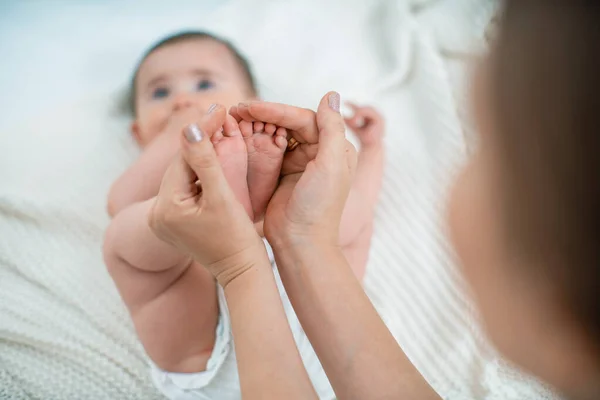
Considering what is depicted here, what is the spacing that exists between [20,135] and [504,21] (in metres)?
1.03

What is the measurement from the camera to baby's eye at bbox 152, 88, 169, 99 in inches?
39.0

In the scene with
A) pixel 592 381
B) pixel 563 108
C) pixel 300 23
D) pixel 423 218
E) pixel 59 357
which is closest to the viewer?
pixel 563 108

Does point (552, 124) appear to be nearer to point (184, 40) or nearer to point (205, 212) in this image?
point (205, 212)

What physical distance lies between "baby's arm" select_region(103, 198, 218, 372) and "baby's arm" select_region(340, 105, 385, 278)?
0.83 ft

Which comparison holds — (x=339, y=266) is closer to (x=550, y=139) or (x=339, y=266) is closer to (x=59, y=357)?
(x=550, y=139)

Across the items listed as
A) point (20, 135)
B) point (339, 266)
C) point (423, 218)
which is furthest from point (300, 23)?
point (339, 266)

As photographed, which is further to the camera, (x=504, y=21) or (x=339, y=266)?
(x=339, y=266)

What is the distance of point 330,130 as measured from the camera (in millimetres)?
587

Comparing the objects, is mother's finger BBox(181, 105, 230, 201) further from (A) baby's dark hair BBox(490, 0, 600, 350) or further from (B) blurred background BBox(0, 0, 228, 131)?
(B) blurred background BBox(0, 0, 228, 131)

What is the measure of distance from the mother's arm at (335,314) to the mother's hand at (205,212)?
2.1 inches

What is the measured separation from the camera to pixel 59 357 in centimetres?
81

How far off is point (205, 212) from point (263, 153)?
0.45 feet

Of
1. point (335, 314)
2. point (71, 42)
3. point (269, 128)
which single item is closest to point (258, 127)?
point (269, 128)

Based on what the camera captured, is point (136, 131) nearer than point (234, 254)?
No
